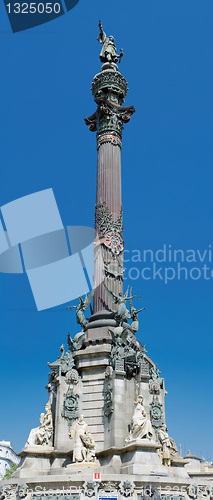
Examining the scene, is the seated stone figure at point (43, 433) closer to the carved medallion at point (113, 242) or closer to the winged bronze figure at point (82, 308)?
the winged bronze figure at point (82, 308)

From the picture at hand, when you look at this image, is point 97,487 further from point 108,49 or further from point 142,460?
point 108,49

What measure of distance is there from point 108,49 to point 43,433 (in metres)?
27.2

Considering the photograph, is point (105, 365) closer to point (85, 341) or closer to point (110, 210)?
point (85, 341)

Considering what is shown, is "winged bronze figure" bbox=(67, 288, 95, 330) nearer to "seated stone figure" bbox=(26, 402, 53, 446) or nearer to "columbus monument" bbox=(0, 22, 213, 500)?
"columbus monument" bbox=(0, 22, 213, 500)

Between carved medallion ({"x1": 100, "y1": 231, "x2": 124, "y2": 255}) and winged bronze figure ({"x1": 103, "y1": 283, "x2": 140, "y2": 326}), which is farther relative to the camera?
carved medallion ({"x1": 100, "y1": 231, "x2": 124, "y2": 255})

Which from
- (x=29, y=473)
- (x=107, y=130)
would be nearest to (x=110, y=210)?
(x=107, y=130)

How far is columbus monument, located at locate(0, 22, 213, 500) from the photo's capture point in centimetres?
1925

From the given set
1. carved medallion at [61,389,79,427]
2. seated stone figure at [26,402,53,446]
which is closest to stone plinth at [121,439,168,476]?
carved medallion at [61,389,79,427]

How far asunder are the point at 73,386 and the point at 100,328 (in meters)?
3.51

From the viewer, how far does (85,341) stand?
Answer: 26.2 meters

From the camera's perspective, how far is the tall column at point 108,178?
28.4m

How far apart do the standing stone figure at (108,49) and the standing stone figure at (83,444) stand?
84.8ft

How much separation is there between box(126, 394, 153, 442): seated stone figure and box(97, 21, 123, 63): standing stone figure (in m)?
25.2

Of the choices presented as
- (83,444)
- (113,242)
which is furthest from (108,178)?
(83,444)
